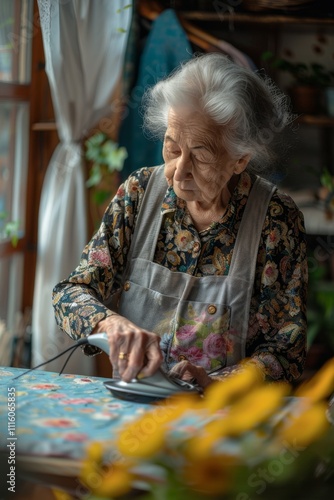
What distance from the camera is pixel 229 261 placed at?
1940 mm

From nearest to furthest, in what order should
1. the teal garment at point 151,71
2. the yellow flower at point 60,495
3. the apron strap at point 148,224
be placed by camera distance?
the yellow flower at point 60,495 < the apron strap at point 148,224 < the teal garment at point 151,71

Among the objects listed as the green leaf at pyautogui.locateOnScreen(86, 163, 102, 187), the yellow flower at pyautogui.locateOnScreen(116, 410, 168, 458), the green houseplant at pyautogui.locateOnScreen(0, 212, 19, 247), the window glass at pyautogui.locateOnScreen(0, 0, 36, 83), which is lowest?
the green houseplant at pyautogui.locateOnScreen(0, 212, 19, 247)

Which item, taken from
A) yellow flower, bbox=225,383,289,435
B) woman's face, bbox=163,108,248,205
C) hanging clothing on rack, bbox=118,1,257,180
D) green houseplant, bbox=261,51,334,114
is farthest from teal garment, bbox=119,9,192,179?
yellow flower, bbox=225,383,289,435

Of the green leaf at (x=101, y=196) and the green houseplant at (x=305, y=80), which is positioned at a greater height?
the green houseplant at (x=305, y=80)

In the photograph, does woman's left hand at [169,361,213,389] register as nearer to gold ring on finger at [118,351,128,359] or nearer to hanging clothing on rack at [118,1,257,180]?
gold ring on finger at [118,351,128,359]

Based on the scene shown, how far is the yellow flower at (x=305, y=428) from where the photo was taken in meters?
0.74

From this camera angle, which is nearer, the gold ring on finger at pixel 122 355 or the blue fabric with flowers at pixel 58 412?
the blue fabric with flowers at pixel 58 412

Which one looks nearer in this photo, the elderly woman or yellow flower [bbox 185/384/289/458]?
yellow flower [bbox 185/384/289/458]

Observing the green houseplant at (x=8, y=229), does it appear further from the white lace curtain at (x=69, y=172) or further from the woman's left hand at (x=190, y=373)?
the woman's left hand at (x=190, y=373)

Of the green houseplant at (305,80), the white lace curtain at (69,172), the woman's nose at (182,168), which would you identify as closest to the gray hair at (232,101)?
the woman's nose at (182,168)

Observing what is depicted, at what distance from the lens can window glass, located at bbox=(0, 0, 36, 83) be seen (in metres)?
3.15

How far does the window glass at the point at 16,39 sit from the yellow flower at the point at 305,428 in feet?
8.68

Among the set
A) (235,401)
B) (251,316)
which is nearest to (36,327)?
(251,316)

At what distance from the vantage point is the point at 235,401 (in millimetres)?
809
